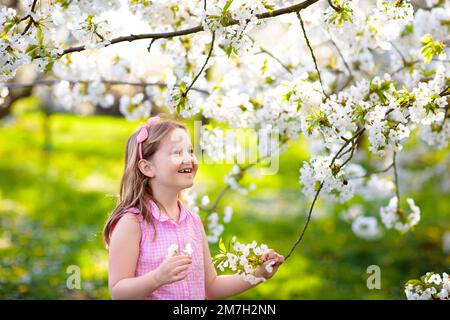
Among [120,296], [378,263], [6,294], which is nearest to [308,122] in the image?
[120,296]

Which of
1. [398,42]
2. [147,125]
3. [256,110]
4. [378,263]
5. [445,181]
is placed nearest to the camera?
[147,125]

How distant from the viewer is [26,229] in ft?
23.0

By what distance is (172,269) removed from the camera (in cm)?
215

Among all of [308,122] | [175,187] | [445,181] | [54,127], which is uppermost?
[54,127]

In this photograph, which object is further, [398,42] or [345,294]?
[345,294]

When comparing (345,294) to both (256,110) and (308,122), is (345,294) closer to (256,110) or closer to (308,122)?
(256,110)

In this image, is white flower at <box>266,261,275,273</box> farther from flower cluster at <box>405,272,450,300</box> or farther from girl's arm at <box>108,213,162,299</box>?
flower cluster at <box>405,272,450,300</box>

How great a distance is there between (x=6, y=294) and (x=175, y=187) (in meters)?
2.57

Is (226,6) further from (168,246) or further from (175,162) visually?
(168,246)

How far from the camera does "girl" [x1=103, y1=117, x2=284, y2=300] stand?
232 centimetres

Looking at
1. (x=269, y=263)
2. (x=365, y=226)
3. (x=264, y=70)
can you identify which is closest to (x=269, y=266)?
(x=269, y=263)

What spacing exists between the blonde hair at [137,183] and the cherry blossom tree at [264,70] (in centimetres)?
20

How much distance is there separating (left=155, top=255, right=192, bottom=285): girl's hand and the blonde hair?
27cm

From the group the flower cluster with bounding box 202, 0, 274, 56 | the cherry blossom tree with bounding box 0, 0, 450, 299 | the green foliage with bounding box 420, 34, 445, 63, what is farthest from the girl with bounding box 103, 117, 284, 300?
the green foliage with bounding box 420, 34, 445, 63
